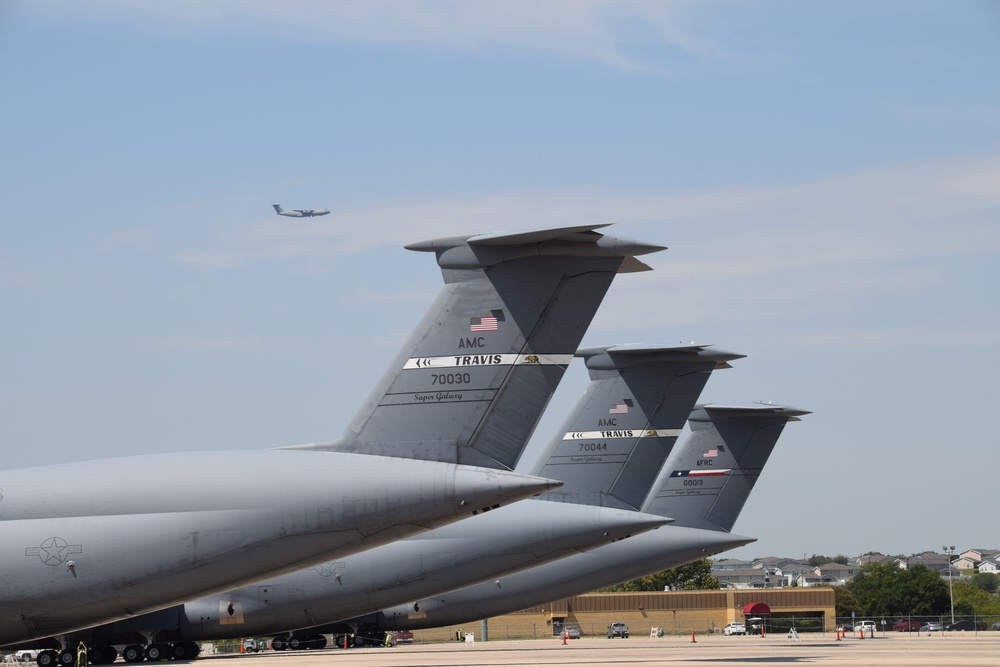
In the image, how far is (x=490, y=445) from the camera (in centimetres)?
1822

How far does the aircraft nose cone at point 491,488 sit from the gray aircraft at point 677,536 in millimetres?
11810

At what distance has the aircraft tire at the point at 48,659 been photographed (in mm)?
27078

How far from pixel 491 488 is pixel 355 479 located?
1790 millimetres

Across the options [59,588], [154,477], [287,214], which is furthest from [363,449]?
→ [287,214]

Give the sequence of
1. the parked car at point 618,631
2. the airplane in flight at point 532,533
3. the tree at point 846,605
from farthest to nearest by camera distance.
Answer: the tree at point 846,605
the parked car at point 618,631
the airplane in flight at point 532,533

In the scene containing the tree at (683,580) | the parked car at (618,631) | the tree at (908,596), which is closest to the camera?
the parked car at (618,631)

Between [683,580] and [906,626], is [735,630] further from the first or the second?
[683,580]

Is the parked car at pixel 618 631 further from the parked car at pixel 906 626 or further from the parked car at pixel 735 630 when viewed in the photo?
the parked car at pixel 906 626

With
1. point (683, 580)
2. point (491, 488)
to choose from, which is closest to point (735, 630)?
point (683, 580)

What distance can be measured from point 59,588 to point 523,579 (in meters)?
15.0

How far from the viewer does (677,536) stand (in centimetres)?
3394

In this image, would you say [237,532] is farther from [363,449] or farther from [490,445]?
[490,445]

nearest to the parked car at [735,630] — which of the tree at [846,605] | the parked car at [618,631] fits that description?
the parked car at [618,631]

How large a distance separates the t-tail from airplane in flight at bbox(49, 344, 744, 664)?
22.7 feet
